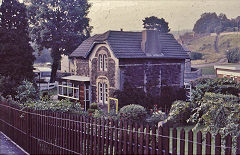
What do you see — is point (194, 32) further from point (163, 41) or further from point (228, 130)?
point (228, 130)

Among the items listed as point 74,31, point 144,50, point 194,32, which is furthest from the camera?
point 194,32

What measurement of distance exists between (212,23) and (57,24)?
10058cm

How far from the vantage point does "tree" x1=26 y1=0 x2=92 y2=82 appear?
50406 millimetres

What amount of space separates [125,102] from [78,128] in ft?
66.0

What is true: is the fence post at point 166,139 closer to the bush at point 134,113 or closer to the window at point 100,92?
the bush at point 134,113

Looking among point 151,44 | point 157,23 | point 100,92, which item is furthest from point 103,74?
point 157,23

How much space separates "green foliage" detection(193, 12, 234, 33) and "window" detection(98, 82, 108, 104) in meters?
106

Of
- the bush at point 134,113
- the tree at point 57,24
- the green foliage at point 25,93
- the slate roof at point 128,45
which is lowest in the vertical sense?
the bush at point 134,113

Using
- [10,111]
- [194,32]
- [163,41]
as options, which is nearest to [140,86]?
[163,41]

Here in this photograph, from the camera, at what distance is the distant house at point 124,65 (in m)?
29.6

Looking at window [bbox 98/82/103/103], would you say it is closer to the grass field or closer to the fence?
the fence

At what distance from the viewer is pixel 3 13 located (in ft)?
105

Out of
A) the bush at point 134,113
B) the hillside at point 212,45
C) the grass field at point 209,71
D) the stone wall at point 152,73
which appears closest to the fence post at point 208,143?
the bush at point 134,113

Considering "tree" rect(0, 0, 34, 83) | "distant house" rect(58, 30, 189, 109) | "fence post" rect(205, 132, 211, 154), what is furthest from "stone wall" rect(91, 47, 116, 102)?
"fence post" rect(205, 132, 211, 154)
